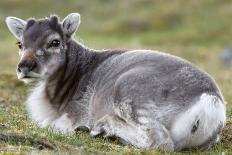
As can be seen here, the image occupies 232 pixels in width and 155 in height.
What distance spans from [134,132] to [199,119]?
1429mm

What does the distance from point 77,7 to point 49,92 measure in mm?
52783

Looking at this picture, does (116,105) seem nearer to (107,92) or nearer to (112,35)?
(107,92)

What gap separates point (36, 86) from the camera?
1611 cm

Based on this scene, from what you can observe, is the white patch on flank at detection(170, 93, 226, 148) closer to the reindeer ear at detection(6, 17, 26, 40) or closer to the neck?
the neck

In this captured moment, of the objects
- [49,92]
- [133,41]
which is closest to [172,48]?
[133,41]

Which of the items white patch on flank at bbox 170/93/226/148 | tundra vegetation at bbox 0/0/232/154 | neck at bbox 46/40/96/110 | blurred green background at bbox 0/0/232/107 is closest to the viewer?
white patch on flank at bbox 170/93/226/148

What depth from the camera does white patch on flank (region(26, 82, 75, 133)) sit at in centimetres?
1541

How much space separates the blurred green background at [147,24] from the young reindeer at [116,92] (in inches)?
1026

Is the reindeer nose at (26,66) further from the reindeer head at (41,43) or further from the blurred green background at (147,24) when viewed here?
the blurred green background at (147,24)

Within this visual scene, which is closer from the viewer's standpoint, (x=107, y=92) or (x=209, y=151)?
(x=209, y=151)

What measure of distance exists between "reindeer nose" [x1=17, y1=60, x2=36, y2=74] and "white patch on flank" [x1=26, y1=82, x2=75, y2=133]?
1.10 meters

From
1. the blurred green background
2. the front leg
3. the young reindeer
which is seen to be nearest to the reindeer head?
the young reindeer

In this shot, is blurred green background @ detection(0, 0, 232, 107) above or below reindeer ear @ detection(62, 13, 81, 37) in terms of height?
above

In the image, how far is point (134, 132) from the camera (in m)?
13.3
